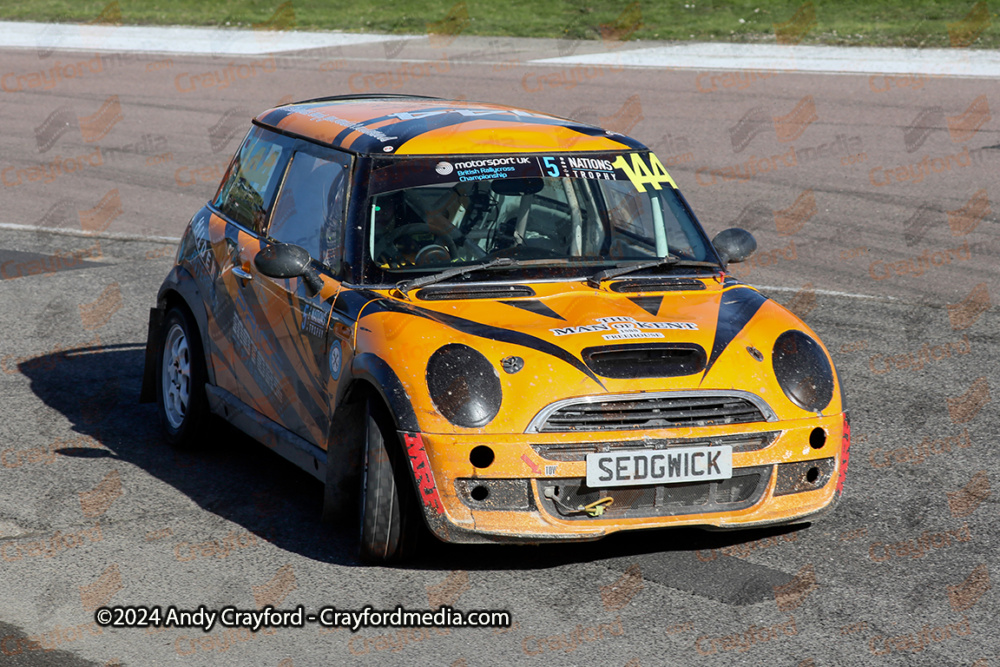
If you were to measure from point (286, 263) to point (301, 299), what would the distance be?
9.9 inches

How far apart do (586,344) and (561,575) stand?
0.93m

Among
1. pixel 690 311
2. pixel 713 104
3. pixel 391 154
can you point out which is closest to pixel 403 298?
pixel 391 154

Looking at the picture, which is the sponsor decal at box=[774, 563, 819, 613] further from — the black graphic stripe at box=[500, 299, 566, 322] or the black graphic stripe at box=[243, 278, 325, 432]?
the black graphic stripe at box=[243, 278, 325, 432]

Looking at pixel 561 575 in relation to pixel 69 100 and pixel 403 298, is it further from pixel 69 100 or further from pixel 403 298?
pixel 69 100

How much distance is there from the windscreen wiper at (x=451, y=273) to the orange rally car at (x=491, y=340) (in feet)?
0.04

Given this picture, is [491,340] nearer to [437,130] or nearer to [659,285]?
[659,285]

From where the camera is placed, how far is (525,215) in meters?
6.16

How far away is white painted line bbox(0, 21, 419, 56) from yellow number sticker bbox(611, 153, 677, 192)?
18405 millimetres

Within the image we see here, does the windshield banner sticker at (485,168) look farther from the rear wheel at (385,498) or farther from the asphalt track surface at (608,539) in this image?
the asphalt track surface at (608,539)

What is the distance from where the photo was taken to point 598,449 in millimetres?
5031

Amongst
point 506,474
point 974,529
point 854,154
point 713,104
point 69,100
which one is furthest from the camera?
point 69,100

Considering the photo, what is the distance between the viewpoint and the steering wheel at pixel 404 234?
5.84 metres

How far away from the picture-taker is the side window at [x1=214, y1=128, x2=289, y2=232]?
A: 6.67m

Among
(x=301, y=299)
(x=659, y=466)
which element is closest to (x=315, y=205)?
(x=301, y=299)
